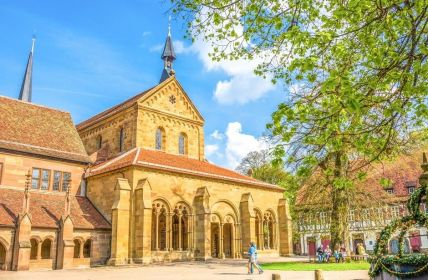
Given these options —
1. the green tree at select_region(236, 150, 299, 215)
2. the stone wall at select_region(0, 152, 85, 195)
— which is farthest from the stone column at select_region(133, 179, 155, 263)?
the green tree at select_region(236, 150, 299, 215)

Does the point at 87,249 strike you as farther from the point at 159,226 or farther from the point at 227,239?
the point at 227,239

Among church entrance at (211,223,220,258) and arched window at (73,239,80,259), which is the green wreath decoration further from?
church entrance at (211,223,220,258)

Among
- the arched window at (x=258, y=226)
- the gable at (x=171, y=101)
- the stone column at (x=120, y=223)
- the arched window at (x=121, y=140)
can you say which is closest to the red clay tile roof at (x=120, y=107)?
the gable at (x=171, y=101)

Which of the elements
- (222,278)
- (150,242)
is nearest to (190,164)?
(150,242)

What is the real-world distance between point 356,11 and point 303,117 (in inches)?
93.5

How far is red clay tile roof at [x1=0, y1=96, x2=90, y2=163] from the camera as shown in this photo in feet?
87.5

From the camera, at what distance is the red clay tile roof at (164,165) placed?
26.4 m

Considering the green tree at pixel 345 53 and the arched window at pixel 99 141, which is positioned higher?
the arched window at pixel 99 141

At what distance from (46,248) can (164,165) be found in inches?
346

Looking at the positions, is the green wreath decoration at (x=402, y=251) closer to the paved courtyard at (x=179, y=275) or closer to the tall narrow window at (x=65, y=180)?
the paved courtyard at (x=179, y=275)

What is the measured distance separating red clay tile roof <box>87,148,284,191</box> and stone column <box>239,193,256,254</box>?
1485 mm

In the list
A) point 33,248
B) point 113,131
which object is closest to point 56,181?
point 33,248

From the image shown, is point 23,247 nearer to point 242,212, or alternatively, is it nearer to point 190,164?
point 190,164

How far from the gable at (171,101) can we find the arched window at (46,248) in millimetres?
12868
